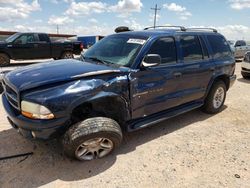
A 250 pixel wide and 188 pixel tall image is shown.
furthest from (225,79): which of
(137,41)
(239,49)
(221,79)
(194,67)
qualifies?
(239,49)

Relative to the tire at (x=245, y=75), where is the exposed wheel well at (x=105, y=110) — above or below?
above

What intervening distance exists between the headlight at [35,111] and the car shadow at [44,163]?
1.56 feet

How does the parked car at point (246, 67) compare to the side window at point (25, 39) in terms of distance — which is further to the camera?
the side window at point (25, 39)

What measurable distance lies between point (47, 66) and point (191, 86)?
2606mm

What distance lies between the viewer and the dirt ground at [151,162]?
3.07m

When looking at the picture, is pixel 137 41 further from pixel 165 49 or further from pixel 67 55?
pixel 67 55

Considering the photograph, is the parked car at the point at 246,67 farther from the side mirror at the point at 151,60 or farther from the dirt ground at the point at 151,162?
the side mirror at the point at 151,60

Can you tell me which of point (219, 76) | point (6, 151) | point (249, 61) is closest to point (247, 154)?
point (219, 76)

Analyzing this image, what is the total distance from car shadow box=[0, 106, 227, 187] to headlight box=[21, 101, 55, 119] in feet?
1.56

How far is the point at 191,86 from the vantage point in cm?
466

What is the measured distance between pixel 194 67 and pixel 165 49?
2.55 feet

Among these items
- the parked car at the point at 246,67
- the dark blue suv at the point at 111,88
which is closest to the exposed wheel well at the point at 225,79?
the dark blue suv at the point at 111,88

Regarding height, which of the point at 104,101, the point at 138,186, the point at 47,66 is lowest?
the point at 138,186

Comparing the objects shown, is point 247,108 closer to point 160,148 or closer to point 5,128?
point 160,148
